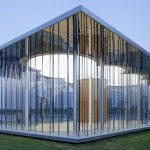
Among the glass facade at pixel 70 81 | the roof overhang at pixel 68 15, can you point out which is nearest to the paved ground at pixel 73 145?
the glass facade at pixel 70 81

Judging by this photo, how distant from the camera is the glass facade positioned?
13.8 m

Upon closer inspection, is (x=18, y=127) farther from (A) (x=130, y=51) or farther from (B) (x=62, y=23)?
(A) (x=130, y=51)

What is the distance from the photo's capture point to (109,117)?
16.4 meters

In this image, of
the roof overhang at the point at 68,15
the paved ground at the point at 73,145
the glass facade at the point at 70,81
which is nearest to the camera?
the paved ground at the point at 73,145

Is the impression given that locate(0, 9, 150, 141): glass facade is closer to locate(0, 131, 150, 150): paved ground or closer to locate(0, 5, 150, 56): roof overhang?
locate(0, 5, 150, 56): roof overhang

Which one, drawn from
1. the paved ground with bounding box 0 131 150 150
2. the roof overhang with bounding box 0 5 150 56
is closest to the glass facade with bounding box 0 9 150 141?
the roof overhang with bounding box 0 5 150 56

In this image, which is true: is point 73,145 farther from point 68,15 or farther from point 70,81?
point 68,15

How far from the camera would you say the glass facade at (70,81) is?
13.8m

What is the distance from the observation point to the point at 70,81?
1388 cm

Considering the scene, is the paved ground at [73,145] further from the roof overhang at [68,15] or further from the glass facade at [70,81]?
the roof overhang at [68,15]

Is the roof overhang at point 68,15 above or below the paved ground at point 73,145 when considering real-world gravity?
above

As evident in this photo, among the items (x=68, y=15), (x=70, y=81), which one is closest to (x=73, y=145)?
(x=70, y=81)

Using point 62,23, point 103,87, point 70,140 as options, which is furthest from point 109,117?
point 62,23

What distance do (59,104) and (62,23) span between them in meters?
3.27
